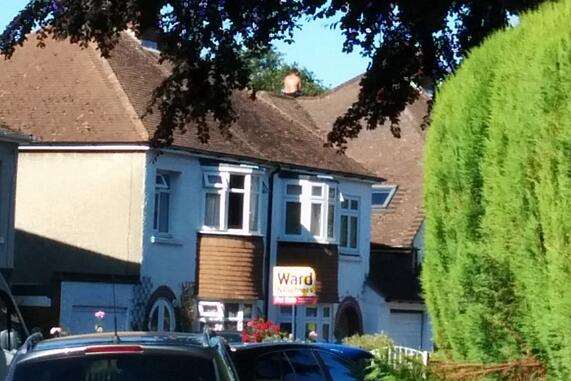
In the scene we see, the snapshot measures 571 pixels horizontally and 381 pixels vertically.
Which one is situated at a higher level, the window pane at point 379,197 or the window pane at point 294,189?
the window pane at point 379,197

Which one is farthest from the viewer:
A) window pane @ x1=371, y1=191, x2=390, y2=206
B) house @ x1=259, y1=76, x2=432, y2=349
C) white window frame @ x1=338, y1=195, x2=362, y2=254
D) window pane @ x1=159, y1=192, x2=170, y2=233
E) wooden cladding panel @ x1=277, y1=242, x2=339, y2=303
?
window pane @ x1=371, y1=191, x2=390, y2=206

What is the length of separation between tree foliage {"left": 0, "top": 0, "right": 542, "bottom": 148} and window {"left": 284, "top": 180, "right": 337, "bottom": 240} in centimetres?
2229

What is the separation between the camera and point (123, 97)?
123 ft

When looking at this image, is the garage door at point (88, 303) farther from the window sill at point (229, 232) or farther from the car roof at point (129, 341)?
the car roof at point (129, 341)

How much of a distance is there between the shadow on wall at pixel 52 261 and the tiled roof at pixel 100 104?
9.01 feet

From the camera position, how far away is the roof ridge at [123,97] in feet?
118

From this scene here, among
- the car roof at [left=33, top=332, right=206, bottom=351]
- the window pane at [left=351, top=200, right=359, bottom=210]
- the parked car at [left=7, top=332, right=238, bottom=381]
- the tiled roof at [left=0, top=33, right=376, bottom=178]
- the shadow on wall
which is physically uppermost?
the tiled roof at [left=0, top=33, right=376, bottom=178]

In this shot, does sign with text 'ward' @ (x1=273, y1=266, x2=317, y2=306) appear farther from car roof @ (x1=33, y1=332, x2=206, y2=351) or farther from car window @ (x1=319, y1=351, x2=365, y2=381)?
car roof @ (x1=33, y1=332, x2=206, y2=351)

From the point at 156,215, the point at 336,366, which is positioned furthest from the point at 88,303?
the point at 336,366

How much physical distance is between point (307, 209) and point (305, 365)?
27.2m

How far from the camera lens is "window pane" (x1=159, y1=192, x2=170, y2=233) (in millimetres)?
37356

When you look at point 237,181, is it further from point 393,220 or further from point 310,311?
point 393,220

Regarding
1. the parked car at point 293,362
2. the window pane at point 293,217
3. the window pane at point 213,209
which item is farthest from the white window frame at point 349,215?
the parked car at point 293,362

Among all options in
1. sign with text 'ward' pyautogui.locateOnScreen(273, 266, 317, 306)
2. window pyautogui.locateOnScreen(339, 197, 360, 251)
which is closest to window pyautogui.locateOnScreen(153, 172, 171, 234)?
window pyautogui.locateOnScreen(339, 197, 360, 251)
